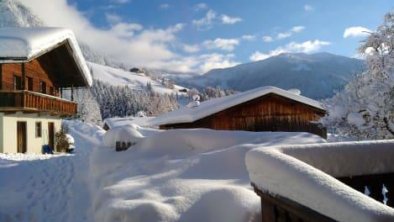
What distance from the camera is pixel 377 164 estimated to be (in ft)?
11.5

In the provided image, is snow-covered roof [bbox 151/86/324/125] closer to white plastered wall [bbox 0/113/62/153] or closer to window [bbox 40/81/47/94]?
white plastered wall [bbox 0/113/62/153]

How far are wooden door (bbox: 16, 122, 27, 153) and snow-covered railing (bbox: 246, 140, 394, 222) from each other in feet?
69.3

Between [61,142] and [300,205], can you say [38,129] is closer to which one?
[61,142]

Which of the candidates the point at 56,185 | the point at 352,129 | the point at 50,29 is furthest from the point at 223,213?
the point at 50,29

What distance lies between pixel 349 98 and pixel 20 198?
7.12m

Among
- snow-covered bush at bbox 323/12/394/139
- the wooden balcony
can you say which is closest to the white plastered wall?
the wooden balcony

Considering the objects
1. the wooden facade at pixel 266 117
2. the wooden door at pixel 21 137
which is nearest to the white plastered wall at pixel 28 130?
the wooden door at pixel 21 137

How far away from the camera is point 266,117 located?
1830 centimetres

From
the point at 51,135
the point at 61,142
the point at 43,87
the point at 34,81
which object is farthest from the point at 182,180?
the point at 51,135

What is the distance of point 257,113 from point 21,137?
12722 mm

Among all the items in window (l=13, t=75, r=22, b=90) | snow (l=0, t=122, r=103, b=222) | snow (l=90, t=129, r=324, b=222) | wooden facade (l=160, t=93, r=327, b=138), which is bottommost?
snow (l=0, t=122, r=103, b=222)

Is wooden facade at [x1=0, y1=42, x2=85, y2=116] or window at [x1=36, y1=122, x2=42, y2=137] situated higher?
wooden facade at [x1=0, y1=42, x2=85, y2=116]

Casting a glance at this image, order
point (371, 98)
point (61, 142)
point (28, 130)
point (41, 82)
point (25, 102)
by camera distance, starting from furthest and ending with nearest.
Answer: point (61, 142), point (41, 82), point (28, 130), point (25, 102), point (371, 98)

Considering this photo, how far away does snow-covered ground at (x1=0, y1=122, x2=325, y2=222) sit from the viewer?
4.03 meters
